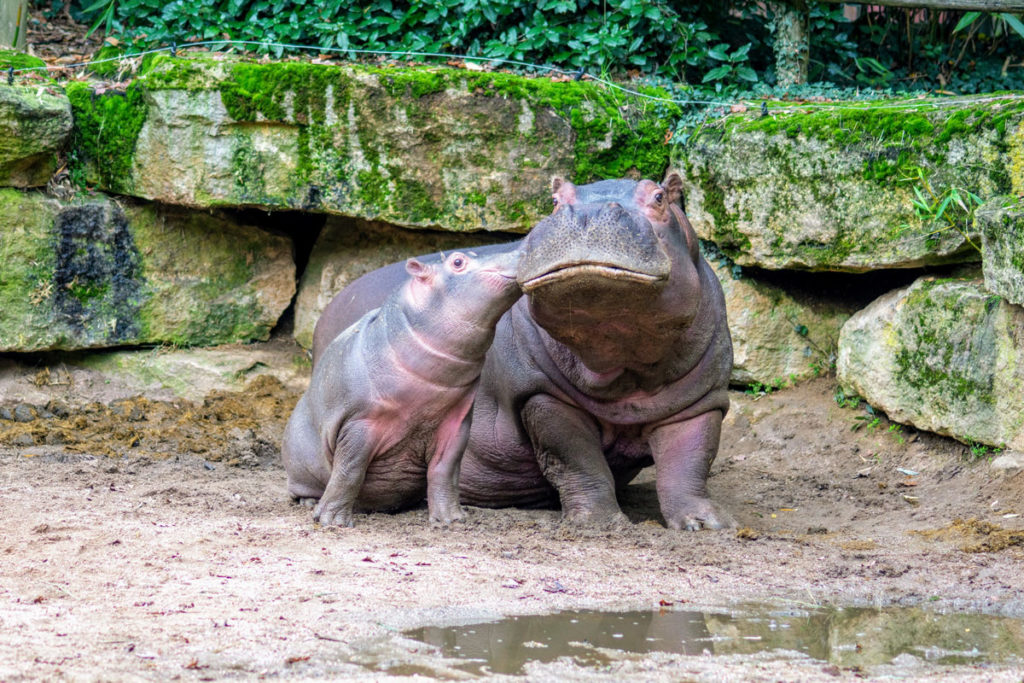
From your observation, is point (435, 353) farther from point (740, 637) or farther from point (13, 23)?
point (13, 23)

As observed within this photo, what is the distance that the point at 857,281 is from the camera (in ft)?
25.4

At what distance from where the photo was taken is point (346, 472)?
5.32 metres

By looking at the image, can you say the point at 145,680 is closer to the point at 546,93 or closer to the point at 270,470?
the point at 270,470

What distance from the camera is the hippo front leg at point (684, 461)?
Answer: 5645 mm

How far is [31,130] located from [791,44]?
5136mm

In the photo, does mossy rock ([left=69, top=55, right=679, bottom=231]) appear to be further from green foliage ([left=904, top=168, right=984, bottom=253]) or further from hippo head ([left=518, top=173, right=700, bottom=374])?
hippo head ([left=518, top=173, right=700, bottom=374])

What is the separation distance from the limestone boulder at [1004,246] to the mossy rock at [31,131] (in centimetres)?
562

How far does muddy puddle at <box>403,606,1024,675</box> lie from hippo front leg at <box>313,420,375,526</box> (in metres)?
1.59

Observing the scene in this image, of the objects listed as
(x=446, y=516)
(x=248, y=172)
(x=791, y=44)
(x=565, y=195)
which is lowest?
(x=446, y=516)

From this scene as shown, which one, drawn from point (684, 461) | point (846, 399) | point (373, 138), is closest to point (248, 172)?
point (373, 138)

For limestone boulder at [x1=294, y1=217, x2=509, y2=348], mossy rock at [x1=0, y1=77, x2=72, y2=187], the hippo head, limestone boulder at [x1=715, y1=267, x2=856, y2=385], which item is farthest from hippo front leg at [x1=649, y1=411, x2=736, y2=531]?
mossy rock at [x1=0, y1=77, x2=72, y2=187]

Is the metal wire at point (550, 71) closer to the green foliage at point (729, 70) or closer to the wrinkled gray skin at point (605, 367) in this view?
the green foliage at point (729, 70)

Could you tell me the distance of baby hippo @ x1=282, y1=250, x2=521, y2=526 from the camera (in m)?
5.14

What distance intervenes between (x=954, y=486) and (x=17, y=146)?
19.5 feet
